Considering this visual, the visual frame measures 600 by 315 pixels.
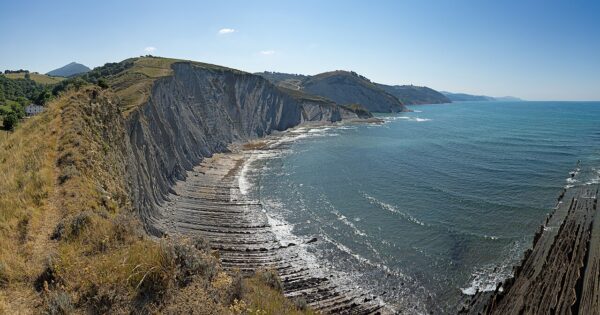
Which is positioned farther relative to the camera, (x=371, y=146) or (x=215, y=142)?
(x=371, y=146)

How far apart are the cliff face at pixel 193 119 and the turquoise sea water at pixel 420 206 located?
1233cm

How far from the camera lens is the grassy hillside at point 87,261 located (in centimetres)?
927

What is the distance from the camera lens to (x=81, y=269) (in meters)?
10.1

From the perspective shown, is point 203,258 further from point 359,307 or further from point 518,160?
point 518,160

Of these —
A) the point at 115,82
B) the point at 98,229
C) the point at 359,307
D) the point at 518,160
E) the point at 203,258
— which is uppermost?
the point at 115,82

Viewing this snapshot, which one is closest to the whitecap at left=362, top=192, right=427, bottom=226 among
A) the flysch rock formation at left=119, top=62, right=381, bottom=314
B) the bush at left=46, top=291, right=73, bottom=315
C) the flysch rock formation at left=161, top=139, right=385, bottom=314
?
the flysch rock formation at left=161, top=139, right=385, bottom=314

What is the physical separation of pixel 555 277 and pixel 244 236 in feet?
85.2

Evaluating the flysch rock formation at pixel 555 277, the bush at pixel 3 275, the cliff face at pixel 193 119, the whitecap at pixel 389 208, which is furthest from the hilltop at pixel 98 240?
the whitecap at pixel 389 208

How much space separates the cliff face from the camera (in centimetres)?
3947

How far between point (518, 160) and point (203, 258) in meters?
69.3

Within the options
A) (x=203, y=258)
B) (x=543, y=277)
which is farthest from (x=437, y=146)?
(x=203, y=258)

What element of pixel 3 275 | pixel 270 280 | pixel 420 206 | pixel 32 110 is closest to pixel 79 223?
pixel 3 275

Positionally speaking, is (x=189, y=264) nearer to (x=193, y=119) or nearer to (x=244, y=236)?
(x=244, y=236)

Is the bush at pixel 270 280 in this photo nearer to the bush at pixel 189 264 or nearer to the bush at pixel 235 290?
the bush at pixel 235 290
